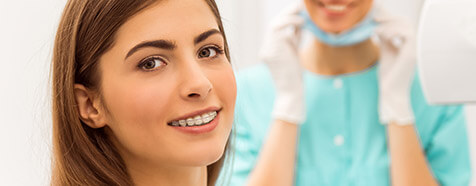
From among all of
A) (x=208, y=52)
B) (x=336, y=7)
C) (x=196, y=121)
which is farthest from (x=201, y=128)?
(x=336, y=7)

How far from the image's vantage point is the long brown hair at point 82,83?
772 mm

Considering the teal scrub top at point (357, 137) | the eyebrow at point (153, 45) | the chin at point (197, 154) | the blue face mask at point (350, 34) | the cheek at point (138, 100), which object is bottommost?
the teal scrub top at point (357, 137)

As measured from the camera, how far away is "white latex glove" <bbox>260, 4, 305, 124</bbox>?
A: 1.62 m

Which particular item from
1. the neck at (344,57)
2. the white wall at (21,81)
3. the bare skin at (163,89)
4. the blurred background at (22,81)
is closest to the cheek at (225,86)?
the bare skin at (163,89)

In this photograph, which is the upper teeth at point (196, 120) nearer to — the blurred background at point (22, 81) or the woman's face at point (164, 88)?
the woman's face at point (164, 88)

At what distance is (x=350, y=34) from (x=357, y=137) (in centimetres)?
29

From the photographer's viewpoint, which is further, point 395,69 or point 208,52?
point 395,69

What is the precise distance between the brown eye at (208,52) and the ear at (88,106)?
0.15 meters

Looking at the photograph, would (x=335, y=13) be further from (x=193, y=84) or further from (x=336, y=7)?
(x=193, y=84)

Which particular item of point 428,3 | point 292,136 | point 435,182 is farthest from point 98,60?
point 435,182

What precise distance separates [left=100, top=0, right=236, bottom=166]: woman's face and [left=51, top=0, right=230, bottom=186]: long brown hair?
0.02 meters

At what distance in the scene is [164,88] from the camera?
0.76 m

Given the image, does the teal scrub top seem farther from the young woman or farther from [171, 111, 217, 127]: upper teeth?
[171, 111, 217, 127]: upper teeth

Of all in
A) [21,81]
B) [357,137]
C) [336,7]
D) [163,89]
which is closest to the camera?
[163,89]
